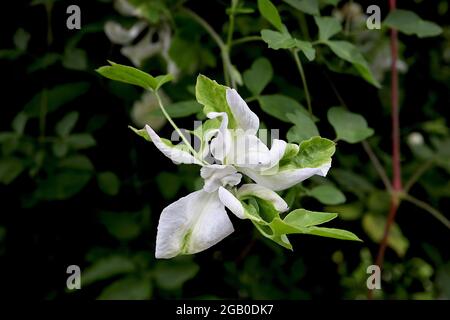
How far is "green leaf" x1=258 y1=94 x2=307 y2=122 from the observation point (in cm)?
69

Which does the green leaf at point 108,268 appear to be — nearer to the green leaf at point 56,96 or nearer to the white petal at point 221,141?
the green leaf at point 56,96

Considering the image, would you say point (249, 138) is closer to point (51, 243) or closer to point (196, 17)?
point (196, 17)

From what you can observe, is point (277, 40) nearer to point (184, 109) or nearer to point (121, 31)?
point (184, 109)

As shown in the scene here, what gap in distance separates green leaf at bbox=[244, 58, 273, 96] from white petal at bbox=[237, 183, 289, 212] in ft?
0.86

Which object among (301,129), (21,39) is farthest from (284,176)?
(21,39)

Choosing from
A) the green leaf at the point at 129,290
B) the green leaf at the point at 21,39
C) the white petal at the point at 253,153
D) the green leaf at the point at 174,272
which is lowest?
the green leaf at the point at 129,290

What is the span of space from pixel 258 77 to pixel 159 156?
32 centimetres

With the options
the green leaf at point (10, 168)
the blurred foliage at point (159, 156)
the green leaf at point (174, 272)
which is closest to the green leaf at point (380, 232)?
the blurred foliage at point (159, 156)

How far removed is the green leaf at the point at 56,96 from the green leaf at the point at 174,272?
0.30 m

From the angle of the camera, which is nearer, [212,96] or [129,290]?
[212,96]

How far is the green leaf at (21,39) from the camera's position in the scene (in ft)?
3.20

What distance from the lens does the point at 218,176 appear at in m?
0.47

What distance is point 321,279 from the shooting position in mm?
1103
